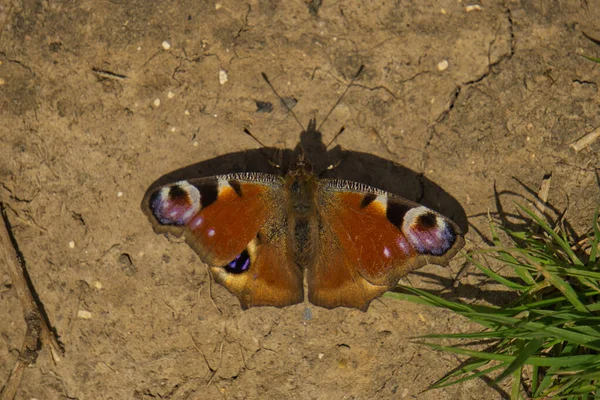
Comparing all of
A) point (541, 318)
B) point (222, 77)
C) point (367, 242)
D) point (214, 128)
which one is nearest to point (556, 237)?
point (541, 318)

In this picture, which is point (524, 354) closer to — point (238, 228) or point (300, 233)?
point (300, 233)

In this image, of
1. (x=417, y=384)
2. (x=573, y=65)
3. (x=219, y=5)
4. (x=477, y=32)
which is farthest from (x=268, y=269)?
(x=573, y=65)

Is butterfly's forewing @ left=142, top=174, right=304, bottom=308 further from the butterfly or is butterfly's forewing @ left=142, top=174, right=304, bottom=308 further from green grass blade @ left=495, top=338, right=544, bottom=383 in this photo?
green grass blade @ left=495, top=338, right=544, bottom=383

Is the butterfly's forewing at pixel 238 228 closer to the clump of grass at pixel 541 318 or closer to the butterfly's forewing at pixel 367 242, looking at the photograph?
the butterfly's forewing at pixel 367 242

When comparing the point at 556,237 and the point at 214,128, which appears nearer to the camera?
the point at 556,237

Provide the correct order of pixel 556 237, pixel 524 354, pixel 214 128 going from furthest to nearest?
pixel 214 128 → pixel 556 237 → pixel 524 354

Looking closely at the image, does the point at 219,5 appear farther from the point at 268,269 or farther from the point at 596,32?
the point at 596,32

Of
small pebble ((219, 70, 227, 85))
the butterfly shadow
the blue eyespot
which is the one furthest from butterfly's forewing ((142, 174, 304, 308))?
small pebble ((219, 70, 227, 85))
